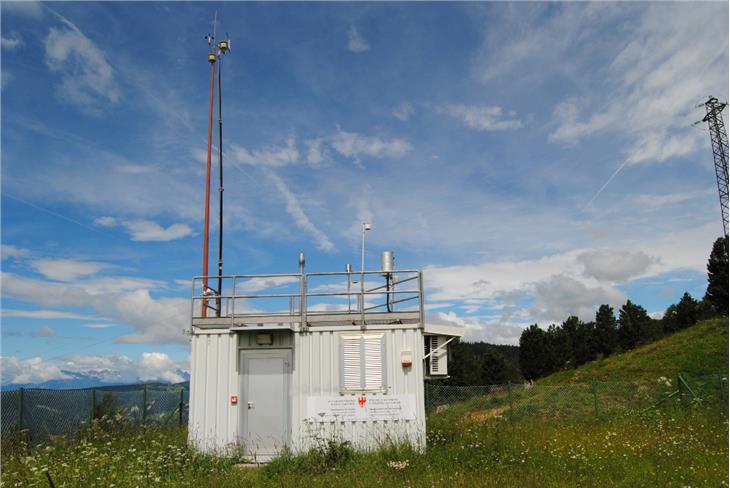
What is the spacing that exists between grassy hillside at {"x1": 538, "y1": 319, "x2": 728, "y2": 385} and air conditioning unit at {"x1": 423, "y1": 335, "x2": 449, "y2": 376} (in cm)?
1513

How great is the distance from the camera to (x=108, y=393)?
17.1 meters

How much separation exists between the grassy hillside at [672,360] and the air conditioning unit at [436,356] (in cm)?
1513

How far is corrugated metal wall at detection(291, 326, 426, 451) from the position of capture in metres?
12.1

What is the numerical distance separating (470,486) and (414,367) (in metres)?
3.81

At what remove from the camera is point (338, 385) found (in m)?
12.5

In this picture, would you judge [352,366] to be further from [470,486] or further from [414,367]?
[470,486]

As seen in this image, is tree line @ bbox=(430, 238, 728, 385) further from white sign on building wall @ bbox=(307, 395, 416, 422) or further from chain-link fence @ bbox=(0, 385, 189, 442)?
white sign on building wall @ bbox=(307, 395, 416, 422)

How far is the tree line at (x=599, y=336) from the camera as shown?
53531 millimetres

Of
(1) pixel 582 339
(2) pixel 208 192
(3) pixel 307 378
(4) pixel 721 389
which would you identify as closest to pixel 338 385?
(3) pixel 307 378

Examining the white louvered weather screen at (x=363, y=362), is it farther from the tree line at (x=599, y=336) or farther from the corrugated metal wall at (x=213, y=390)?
the tree line at (x=599, y=336)

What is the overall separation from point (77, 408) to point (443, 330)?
1041cm

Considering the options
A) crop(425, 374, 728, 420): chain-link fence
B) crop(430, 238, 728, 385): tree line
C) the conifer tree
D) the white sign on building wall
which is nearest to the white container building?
the white sign on building wall

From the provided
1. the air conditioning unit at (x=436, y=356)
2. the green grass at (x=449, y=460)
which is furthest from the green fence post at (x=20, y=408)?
the air conditioning unit at (x=436, y=356)

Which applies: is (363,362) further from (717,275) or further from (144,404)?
(717,275)
